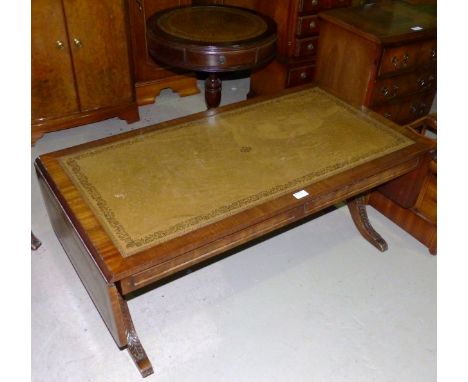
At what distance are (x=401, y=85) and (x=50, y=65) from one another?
2070 millimetres

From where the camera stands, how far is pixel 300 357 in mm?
1839

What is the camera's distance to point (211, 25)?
2.42 meters

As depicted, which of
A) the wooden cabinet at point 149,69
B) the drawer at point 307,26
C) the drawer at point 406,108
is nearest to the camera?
the drawer at point 406,108

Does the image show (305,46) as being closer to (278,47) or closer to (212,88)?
(278,47)

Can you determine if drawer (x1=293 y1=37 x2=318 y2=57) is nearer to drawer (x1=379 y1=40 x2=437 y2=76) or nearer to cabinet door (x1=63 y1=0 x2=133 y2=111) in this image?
drawer (x1=379 y1=40 x2=437 y2=76)

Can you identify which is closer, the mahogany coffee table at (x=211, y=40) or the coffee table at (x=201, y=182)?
the coffee table at (x=201, y=182)

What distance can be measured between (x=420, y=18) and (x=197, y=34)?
54.4 inches

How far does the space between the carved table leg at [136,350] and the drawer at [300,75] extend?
6.61 ft

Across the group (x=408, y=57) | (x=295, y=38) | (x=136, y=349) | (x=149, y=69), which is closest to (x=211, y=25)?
(x=295, y=38)

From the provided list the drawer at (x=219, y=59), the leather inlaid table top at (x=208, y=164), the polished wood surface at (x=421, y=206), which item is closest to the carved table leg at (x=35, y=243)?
the leather inlaid table top at (x=208, y=164)

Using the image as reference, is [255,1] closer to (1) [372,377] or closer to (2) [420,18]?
(2) [420,18]

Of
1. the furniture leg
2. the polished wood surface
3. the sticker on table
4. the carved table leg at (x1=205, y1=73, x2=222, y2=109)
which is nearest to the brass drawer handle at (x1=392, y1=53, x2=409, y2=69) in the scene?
the polished wood surface

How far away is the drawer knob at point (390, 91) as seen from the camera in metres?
2.68

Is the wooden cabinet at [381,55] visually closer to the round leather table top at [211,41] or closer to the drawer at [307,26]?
the drawer at [307,26]
